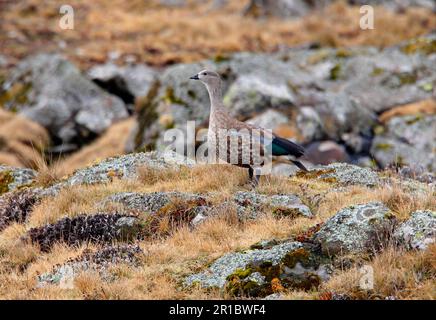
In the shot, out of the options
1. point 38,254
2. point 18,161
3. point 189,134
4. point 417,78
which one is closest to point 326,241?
point 38,254

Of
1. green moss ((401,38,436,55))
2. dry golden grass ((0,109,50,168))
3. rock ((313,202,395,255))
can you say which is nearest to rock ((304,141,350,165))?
green moss ((401,38,436,55))

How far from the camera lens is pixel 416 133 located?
946 inches

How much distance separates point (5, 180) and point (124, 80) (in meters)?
17.5

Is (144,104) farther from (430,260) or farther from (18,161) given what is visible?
(430,260)

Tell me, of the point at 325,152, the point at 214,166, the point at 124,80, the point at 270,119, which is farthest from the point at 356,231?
the point at 124,80

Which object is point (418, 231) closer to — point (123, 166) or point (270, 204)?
point (270, 204)

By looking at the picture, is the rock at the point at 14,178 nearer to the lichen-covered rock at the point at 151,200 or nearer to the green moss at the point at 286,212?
the lichen-covered rock at the point at 151,200

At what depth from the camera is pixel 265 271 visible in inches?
341

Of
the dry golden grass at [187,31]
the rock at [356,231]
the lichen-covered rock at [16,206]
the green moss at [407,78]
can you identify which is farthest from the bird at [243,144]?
Result: the dry golden grass at [187,31]

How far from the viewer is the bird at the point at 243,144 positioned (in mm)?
11867

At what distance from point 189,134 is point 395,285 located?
14357 mm

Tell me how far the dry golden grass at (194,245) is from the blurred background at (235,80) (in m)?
2.70

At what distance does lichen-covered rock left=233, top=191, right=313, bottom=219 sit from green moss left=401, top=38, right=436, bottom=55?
65.3 feet
